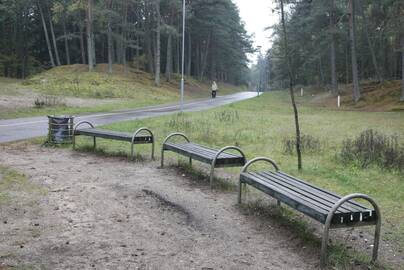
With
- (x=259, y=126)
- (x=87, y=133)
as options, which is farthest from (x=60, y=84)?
(x=87, y=133)

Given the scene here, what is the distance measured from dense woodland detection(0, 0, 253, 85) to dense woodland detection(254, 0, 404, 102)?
40.4 ft

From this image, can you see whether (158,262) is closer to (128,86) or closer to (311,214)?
(311,214)

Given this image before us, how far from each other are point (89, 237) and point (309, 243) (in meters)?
2.55

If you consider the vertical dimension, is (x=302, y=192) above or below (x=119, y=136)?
below

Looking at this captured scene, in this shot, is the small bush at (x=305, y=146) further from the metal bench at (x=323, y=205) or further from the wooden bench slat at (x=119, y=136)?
the metal bench at (x=323, y=205)

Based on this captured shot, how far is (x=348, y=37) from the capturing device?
40625 millimetres

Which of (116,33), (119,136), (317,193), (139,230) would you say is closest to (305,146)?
(119,136)

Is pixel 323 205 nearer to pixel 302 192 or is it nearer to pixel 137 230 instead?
pixel 302 192

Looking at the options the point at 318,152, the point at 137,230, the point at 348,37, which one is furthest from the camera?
the point at 348,37

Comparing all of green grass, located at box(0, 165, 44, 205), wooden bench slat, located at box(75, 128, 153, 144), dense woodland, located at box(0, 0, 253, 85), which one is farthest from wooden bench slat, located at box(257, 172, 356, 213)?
dense woodland, located at box(0, 0, 253, 85)

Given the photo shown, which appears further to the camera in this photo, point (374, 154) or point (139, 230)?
point (374, 154)

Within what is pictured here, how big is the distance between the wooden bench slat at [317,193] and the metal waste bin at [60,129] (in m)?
6.74

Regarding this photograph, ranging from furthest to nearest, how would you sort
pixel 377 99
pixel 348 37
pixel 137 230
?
pixel 348 37 < pixel 377 99 < pixel 137 230

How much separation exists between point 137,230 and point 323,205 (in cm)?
222
